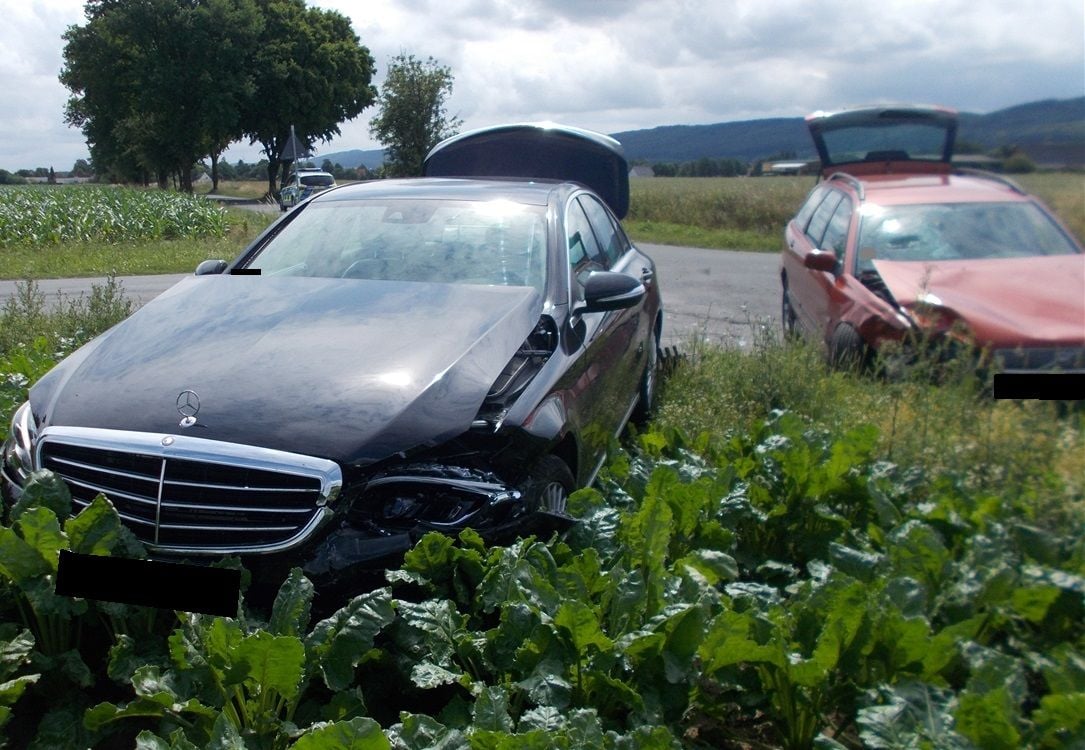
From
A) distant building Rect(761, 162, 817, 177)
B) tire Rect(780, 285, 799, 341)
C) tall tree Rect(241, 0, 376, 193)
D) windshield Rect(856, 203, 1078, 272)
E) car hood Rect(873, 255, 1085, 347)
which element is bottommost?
tire Rect(780, 285, 799, 341)

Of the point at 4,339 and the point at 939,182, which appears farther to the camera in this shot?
the point at 4,339

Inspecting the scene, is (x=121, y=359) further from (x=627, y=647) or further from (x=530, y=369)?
(x=627, y=647)

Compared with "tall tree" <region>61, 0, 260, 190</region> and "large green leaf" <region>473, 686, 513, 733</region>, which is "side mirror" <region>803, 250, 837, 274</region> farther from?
"tall tree" <region>61, 0, 260, 190</region>

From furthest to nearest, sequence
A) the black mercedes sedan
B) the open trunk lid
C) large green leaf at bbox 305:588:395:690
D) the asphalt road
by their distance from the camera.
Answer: the open trunk lid
the asphalt road
the black mercedes sedan
large green leaf at bbox 305:588:395:690

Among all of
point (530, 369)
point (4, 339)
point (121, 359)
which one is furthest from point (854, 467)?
point (4, 339)

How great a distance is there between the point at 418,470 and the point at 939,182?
1882 millimetres

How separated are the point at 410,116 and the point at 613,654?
9.17 metres

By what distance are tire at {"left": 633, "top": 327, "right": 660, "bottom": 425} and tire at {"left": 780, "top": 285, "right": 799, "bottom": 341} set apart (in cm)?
85

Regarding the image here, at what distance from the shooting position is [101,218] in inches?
819

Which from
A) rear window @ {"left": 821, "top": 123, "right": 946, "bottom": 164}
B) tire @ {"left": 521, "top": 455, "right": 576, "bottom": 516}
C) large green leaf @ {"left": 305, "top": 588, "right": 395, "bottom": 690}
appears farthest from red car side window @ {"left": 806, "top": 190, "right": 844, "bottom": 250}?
large green leaf @ {"left": 305, "top": 588, "right": 395, "bottom": 690}

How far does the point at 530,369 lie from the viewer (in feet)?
11.8

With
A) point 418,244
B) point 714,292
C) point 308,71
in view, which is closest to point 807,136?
point 418,244

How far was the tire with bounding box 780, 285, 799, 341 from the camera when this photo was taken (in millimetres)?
5621

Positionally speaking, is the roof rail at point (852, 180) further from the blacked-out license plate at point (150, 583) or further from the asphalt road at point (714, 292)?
the asphalt road at point (714, 292)
